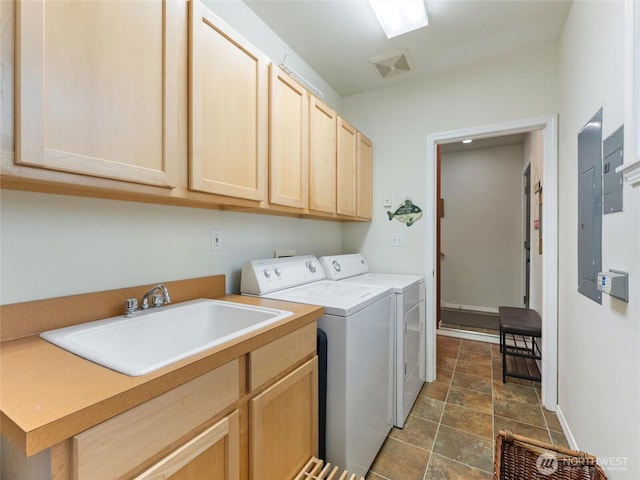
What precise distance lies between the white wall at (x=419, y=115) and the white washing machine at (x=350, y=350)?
0.94 metres

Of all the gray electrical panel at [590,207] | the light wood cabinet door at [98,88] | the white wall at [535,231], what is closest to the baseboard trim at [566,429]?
the gray electrical panel at [590,207]

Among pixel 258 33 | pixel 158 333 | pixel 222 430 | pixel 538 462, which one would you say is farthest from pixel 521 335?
pixel 258 33

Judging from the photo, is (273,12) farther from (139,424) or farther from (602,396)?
(602,396)

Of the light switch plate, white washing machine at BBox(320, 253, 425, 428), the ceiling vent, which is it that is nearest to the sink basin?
white washing machine at BBox(320, 253, 425, 428)

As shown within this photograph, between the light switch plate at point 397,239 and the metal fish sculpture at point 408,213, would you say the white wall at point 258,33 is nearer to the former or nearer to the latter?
the metal fish sculpture at point 408,213

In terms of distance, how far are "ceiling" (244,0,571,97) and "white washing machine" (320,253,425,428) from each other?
1604mm

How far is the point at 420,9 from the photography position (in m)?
1.78

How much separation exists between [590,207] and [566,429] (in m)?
1.40

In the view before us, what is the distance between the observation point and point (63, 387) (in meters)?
0.63

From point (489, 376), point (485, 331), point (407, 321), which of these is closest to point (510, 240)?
point (485, 331)

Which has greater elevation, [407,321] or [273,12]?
[273,12]

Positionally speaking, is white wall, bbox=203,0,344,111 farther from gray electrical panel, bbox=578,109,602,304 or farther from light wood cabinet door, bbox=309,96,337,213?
gray electrical panel, bbox=578,109,602,304

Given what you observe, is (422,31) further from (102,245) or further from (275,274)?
(102,245)

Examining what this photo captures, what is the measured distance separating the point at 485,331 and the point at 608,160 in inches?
115
